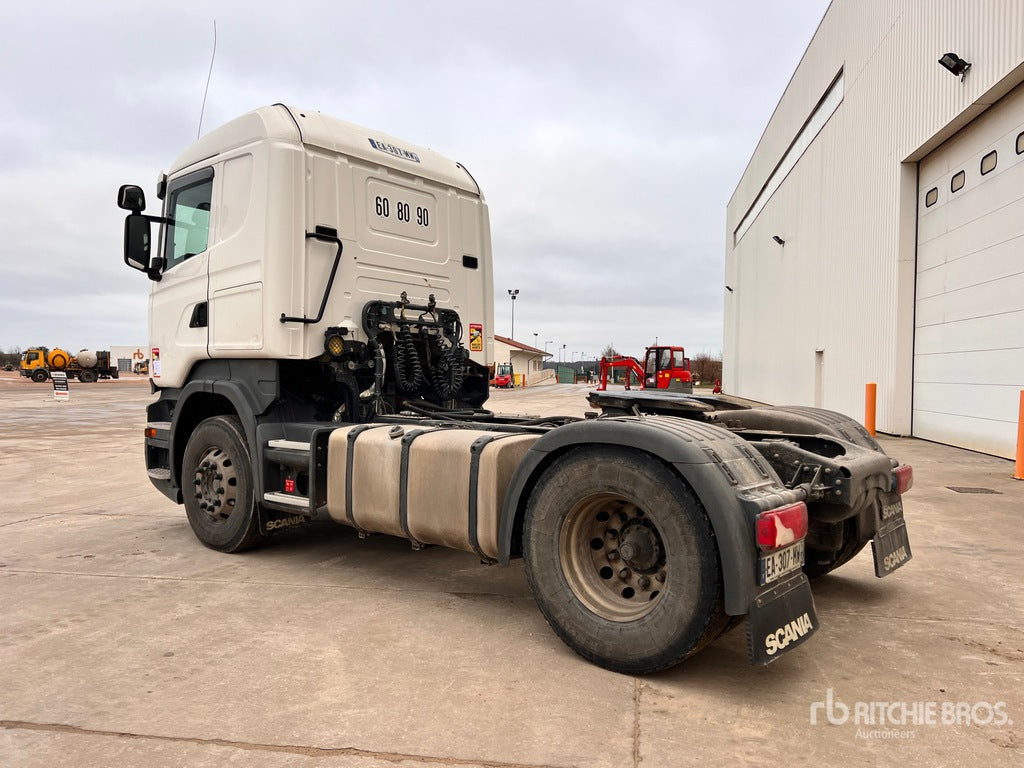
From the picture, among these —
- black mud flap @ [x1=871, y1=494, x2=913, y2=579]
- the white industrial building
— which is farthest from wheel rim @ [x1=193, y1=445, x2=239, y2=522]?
the white industrial building

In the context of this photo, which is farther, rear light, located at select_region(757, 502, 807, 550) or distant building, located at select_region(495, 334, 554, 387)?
distant building, located at select_region(495, 334, 554, 387)

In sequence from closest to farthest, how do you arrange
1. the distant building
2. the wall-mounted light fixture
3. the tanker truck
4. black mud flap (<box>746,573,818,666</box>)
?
black mud flap (<box>746,573,818,666</box>) < the wall-mounted light fixture < the tanker truck < the distant building

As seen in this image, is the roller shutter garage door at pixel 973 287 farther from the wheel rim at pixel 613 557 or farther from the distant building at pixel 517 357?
the distant building at pixel 517 357

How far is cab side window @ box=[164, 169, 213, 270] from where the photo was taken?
5676 millimetres

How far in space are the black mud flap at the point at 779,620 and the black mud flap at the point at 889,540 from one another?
2.66ft

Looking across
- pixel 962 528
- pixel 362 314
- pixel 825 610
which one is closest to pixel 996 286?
pixel 962 528

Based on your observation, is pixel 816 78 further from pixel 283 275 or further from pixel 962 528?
pixel 283 275

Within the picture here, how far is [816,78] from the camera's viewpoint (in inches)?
806

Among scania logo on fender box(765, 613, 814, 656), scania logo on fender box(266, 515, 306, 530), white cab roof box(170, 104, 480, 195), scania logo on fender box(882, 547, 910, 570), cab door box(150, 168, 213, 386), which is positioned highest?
white cab roof box(170, 104, 480, 195)

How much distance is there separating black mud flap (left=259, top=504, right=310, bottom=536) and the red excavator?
2243 cm

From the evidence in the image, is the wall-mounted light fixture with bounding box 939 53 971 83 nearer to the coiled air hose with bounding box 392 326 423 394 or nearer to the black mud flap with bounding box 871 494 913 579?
the black mud flap with bounding box 871 494 913 579

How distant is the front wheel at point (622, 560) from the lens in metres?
2.98

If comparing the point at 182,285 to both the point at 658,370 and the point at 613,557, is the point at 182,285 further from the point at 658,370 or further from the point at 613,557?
the point at 658,370

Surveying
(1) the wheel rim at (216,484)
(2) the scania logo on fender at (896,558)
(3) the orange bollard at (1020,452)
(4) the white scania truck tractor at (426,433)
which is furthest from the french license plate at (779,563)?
(3) the orange bollard at (1020,452)
